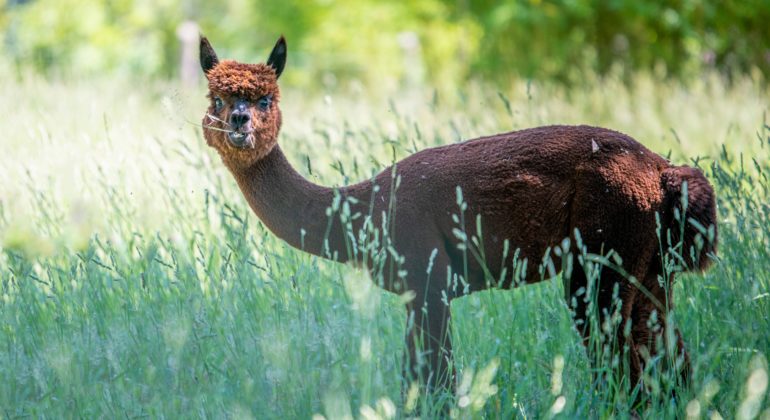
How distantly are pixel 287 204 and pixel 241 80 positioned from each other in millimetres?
531

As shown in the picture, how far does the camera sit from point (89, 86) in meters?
10.5

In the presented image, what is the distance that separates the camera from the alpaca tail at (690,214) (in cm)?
365

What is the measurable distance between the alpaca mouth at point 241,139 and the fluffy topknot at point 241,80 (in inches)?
6.0

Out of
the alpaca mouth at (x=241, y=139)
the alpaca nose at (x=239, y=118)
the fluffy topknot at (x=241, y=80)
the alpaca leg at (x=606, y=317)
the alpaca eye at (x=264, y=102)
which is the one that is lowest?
the alpaca leg at (x=606, y=317)

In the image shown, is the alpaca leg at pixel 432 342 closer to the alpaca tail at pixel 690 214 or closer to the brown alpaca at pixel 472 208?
the brown alpaca at pixel 472 208

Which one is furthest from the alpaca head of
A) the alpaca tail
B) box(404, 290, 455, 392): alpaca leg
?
the alpaca tail

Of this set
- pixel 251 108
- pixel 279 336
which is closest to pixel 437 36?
pixel 251 108

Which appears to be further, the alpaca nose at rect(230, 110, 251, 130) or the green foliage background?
the green foliage background

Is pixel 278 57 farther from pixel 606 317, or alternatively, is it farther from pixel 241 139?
pixel 606 317

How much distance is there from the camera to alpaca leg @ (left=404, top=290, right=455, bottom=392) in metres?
3.60

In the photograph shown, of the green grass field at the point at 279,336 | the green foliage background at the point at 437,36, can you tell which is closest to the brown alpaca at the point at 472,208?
the green grass field at the point at 279,336

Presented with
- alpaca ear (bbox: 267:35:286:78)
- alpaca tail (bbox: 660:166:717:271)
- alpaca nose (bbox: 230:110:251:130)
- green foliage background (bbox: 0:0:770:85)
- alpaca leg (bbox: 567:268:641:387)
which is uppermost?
green foliage background (bbox: 0:0:770:85)

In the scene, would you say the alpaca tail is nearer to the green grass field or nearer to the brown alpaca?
the brown alpaca

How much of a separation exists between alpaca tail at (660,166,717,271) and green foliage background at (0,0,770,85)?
265 inches
